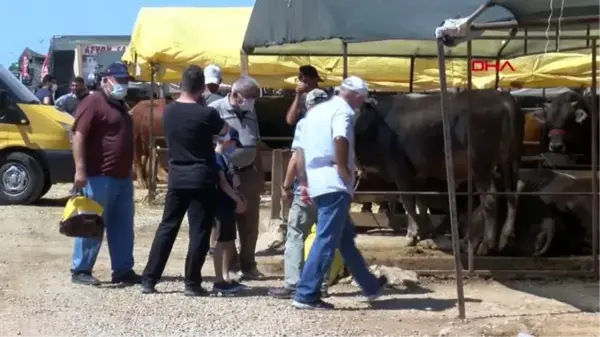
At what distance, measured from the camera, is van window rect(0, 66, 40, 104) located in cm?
1677

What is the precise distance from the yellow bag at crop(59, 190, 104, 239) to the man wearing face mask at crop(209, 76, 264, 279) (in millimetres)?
1253

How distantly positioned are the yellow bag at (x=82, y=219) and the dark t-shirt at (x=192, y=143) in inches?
33.6

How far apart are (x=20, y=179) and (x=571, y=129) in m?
8.04

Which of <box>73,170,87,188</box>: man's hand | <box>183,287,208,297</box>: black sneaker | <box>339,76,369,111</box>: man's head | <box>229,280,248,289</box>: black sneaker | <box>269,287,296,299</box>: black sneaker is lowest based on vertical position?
<box>229,280,248,289</box>: black sneaker

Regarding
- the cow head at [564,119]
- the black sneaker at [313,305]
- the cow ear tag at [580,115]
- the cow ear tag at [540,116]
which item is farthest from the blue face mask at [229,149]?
the cow ear tag at [540,116]

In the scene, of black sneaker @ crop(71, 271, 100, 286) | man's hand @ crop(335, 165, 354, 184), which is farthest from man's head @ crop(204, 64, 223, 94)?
man's hand @ crop(335, 165, 354, 184)

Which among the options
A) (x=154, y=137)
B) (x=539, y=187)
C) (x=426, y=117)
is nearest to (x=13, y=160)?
(x=154, y=137)

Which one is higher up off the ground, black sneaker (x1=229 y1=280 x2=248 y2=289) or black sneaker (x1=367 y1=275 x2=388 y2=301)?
black sneaker (x1=367 y1=275 x2=388 y2=301)

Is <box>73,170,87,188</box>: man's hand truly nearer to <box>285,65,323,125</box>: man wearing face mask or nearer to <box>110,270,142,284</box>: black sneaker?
<box>110,270,142,284</box>: black sneaker

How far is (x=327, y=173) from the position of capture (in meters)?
8.65

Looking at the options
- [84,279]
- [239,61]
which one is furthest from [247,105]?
[239,61]

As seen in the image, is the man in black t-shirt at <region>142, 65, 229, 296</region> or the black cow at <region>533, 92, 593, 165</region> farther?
the black cow at <region>533, 92, 593, 165</region>

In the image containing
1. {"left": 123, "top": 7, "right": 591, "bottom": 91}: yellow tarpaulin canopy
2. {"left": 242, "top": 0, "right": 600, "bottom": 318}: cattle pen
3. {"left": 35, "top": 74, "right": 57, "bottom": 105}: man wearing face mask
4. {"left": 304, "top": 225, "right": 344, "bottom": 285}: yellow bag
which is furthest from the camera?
{"left": 35, "top": 74, "right": 57, "bottom": 105}: man wearing face mask

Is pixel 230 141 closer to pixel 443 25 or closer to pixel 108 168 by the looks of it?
pixel 108 168
